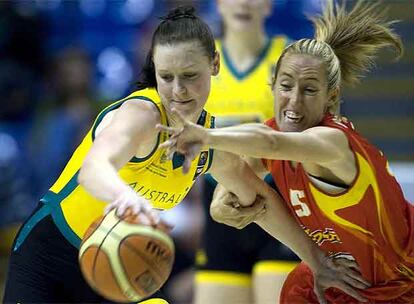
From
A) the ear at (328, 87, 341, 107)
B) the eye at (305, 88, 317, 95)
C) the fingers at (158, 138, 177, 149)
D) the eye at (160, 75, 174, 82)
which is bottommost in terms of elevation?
the ear at (328, 87, 341, 107)

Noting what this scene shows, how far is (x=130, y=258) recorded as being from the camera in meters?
3.24

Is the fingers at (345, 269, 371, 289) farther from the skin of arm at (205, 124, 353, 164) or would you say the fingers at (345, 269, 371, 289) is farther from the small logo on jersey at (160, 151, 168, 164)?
the small logo on jersey at (160, 151, 168, 164)

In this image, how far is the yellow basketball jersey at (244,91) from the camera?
5.60 meters

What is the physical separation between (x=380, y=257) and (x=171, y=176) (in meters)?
0.91

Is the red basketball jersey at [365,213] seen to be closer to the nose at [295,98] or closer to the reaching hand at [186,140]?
the nose at [295,98]

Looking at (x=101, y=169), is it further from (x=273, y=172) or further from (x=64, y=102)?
(x=64, y=102)

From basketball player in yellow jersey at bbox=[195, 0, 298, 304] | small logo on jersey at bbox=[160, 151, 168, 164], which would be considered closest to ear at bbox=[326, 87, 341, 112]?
small logo on jersey at bbox=[160, 151, 168, 164]

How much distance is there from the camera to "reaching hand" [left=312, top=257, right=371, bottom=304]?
3.92m

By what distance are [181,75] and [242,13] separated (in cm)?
239

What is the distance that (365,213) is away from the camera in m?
3.76

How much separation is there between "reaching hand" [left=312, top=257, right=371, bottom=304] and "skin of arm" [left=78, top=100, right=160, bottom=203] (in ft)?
3.25

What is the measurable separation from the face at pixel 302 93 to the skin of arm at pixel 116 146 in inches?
22.4

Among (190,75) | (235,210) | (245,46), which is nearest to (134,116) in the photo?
(190,75)

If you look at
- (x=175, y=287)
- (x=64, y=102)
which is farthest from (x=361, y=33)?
(x=64, y=102)
